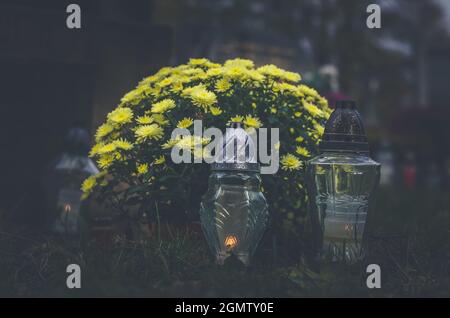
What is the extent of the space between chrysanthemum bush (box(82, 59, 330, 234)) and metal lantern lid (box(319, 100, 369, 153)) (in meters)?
0.35

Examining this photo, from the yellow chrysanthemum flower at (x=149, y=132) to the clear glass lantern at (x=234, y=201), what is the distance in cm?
56

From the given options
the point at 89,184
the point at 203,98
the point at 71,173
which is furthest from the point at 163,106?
the point at 71,173

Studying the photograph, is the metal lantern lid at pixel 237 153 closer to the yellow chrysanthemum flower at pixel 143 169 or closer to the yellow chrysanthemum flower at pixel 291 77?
the yellow chrysanthemum flower at pixel 143 169

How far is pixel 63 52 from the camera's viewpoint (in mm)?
7855

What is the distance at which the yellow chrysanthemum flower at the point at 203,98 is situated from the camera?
18.9ft

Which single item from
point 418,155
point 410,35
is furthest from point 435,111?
point 410,35

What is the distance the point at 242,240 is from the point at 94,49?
132 inches

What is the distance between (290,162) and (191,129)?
28.9 inches

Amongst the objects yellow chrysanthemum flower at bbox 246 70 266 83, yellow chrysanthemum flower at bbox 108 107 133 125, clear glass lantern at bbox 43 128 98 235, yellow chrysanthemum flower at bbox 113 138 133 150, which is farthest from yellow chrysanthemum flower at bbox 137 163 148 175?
clear glass lantern at bbox 43 128 98 235

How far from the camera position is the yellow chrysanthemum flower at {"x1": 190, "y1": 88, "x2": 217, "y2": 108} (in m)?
5.75

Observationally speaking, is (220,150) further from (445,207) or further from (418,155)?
(418,155)

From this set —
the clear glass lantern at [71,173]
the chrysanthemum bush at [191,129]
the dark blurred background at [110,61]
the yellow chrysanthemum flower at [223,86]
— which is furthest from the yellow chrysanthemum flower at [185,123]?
the dark blurred background at [110,61]

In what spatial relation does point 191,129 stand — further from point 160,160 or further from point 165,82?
point 165,82

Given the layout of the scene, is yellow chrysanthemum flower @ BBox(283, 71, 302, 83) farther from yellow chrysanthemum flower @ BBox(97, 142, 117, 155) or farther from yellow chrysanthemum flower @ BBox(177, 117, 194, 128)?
yellow chrysanthemum flower @ BBox(97, 142, 117, 155)
